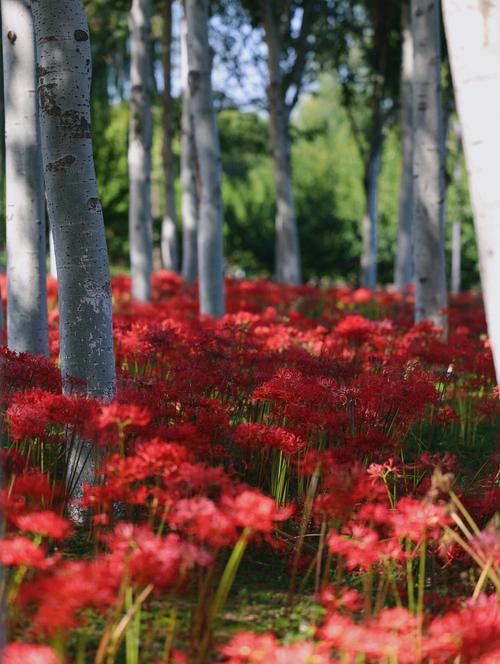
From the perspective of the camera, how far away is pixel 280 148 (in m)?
13.8

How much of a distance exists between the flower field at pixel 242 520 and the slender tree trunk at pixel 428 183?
2.05m

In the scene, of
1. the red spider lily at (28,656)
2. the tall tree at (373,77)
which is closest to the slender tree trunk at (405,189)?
the tall tree at (373,77)

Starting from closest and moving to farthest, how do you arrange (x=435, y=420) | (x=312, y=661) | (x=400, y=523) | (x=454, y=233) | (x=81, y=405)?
(x=312, y=661) → (x=400, y=523) → (x=81, y=405) → (x=435, y=420) → (x=454, y=233)

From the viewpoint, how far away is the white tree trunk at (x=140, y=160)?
419 inches

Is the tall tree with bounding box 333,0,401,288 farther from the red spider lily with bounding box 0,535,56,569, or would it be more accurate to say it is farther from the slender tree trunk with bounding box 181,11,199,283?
the red spider lily with bounding box 0,535,56,569

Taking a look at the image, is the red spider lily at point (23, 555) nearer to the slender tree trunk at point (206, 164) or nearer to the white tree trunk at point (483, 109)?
the white tree trunk at point (483, 109)

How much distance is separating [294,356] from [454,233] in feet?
59.2

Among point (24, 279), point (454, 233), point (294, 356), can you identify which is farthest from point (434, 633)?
point (454, 233)

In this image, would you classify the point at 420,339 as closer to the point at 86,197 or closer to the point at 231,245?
the point at 86,197

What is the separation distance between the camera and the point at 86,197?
3.66 m

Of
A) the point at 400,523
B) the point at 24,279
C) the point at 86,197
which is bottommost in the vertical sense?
the point at 400,523

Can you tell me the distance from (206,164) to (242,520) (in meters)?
6.33

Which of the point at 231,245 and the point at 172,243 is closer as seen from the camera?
the point at 172,243

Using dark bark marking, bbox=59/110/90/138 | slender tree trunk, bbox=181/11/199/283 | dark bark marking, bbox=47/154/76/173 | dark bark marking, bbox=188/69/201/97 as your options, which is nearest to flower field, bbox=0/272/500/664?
dark bark marking, bbox=47/154/76/173
